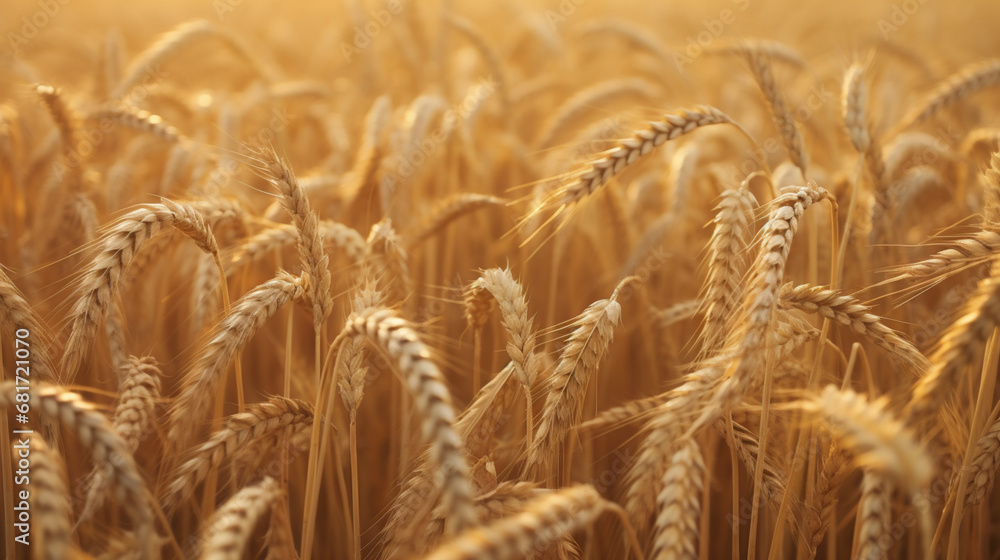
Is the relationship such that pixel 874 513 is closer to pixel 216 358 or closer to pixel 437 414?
pixel 437 414

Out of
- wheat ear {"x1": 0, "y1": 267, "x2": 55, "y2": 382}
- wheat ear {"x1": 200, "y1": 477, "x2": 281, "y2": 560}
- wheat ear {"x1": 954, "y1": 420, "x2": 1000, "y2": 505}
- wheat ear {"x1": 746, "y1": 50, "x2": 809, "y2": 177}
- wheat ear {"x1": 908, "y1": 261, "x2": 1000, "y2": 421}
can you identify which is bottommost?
wheat ear {"x1": 954, "y1": 420, "x2": 1000, "y2": 505}

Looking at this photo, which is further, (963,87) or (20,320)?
(963,87)

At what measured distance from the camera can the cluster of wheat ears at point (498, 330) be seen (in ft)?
3.50

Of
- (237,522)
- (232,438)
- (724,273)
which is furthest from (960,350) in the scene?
(232,438)

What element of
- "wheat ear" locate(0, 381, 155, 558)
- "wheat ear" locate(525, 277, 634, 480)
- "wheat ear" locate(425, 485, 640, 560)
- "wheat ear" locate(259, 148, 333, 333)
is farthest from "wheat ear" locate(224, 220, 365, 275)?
"wheat ear" locate(425, 485, 640, 560)

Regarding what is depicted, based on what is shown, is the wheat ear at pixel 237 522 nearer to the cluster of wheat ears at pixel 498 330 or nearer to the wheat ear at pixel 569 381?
the cluster of wheat ears at pixel 498 330

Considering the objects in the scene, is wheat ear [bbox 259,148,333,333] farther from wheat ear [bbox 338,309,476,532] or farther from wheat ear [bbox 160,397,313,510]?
wheat ear [bbox 338,309,476,532]

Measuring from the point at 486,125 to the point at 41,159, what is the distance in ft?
8.53

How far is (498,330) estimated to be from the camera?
2244 millimetres

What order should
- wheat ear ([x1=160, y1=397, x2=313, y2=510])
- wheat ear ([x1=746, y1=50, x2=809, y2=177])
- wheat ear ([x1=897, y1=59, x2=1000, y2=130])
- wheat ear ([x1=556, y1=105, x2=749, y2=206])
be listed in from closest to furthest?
wheat ear ([x1=160, y1=397, x2=313, y2=510])
wheat ear ([x1=556, y1=105, x2=749, y2=206])
wheat ear ([x1=746, y1=50, x2=809, y2=177])
wheat ear ([x1=897, y1=59, x2=1000, y2=130])

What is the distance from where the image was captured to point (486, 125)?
423 cm

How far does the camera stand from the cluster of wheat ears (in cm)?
107

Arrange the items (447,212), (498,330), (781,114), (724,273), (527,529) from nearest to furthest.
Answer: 1. (527,529)
2. (724,273)
3. (781,114)
4. (447,212)
5. (498,330)

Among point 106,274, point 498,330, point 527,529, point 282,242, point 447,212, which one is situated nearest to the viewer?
point 527,529
